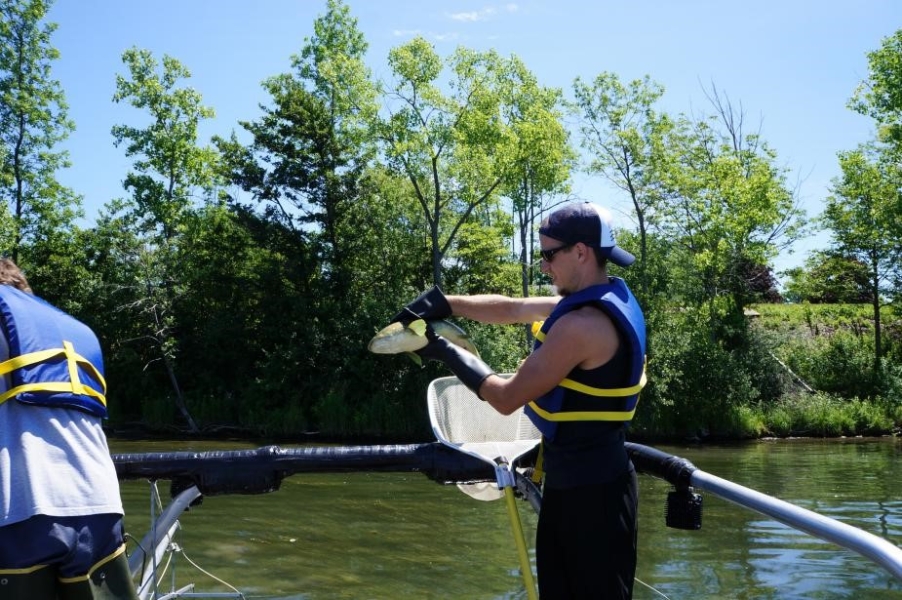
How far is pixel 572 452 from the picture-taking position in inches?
99.0

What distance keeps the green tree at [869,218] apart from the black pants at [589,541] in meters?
31.1

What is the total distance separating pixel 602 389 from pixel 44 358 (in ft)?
5.24

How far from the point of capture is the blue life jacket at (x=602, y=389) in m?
2.47

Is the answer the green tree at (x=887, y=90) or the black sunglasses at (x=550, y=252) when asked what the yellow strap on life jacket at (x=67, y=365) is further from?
the green tree at (x=887, y=90)

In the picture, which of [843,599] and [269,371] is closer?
[843,599]

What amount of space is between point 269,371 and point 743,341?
16.0 m

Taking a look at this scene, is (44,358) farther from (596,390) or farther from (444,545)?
(444,545)

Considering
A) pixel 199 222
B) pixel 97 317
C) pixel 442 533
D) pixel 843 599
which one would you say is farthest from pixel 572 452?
pixel 199 222

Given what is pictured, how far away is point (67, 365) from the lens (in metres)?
2.53

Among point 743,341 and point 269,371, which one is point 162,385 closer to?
point 269,371

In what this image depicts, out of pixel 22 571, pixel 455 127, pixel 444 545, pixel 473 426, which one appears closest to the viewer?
pixel 22 571

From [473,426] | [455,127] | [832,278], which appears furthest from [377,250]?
[473,426]

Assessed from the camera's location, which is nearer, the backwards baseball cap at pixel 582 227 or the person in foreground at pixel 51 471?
the person in foreground at pixel 51 471

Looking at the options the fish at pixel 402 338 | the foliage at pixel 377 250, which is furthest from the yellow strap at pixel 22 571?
the foliage at pixel 377 250
